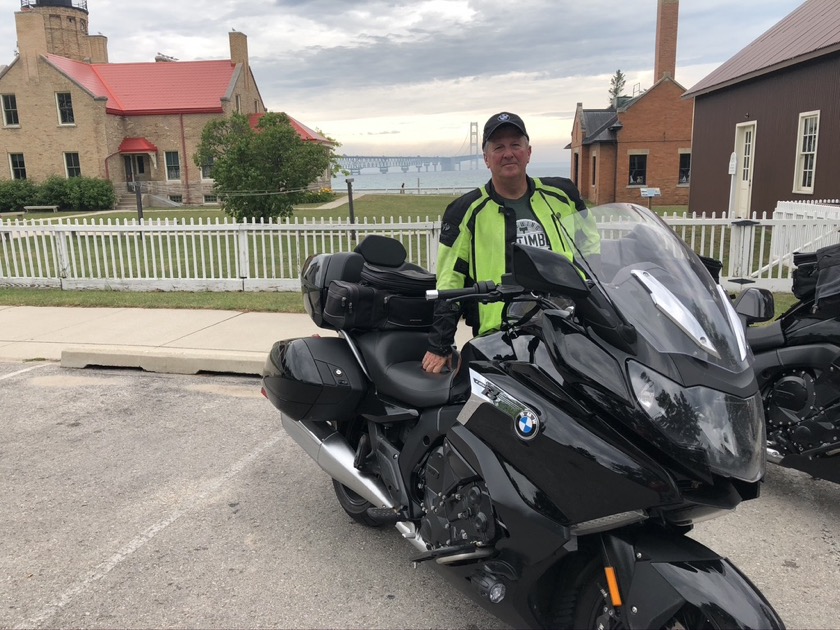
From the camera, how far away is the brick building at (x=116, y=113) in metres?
34.9

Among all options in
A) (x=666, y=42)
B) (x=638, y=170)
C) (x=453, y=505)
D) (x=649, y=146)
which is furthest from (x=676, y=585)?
(x=666, y=42)

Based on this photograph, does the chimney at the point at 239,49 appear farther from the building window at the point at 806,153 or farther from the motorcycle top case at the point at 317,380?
the motorcycle top case at the point at 317,380

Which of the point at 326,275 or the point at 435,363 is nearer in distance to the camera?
the point at 435,363

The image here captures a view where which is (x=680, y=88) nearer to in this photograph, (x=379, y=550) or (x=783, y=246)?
(x=783, y=246)

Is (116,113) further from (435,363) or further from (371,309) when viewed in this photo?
(435,363)

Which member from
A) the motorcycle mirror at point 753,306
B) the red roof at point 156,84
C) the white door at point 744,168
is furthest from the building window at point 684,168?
the motorcycle mirror at point 753,306

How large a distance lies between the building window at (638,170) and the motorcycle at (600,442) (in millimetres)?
32233

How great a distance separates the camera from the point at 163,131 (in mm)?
37062

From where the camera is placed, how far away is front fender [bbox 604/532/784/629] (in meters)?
1.79

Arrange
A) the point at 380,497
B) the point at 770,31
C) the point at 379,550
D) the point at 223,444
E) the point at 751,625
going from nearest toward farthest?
the point at 751,625 < the point at 380,497 < the point at 379,550 < the point at 223,444 < the point at 770,31

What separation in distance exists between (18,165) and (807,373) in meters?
41.1

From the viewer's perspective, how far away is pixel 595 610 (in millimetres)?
2055

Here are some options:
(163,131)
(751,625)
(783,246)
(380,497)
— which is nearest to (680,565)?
(751,625)

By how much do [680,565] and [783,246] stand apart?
867 cm
